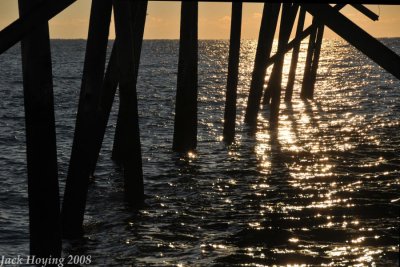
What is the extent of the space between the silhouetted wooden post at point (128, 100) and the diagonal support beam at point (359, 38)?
8.30 ft

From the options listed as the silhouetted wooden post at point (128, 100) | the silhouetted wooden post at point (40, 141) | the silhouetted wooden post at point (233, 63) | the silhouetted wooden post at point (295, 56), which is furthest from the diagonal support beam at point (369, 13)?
the silhouetted wooden post at point (40, 141)

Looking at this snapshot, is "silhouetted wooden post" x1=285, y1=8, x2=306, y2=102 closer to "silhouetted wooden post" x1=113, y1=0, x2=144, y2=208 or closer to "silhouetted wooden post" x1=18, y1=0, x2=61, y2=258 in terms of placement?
"silhouetted wooden post" x1=113, y1=0, x2=144, y2=208

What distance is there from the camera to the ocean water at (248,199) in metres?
7.26

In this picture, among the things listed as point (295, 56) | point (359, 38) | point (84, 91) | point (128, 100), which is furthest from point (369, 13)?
point (359, 38)

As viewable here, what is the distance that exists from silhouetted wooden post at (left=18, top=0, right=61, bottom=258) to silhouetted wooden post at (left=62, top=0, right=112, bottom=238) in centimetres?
93

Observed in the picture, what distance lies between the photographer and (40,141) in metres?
6.17

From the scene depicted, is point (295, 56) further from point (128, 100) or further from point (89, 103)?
point (89, 103)

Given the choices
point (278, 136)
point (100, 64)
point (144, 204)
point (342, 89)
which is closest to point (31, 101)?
point (100, 64)

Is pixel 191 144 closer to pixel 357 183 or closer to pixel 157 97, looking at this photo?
pixel 357 183

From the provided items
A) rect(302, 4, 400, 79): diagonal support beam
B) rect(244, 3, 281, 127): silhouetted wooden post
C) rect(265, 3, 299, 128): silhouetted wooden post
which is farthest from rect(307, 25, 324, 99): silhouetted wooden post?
rect(302, 4, 400, 79): diagonal support beam

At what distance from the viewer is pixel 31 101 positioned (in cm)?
601

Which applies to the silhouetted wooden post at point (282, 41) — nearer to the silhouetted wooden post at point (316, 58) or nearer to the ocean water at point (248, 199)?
the ocean water at point (248, 199)

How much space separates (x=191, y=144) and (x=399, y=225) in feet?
17.8

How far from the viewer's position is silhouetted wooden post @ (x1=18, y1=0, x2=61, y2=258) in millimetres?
5914
